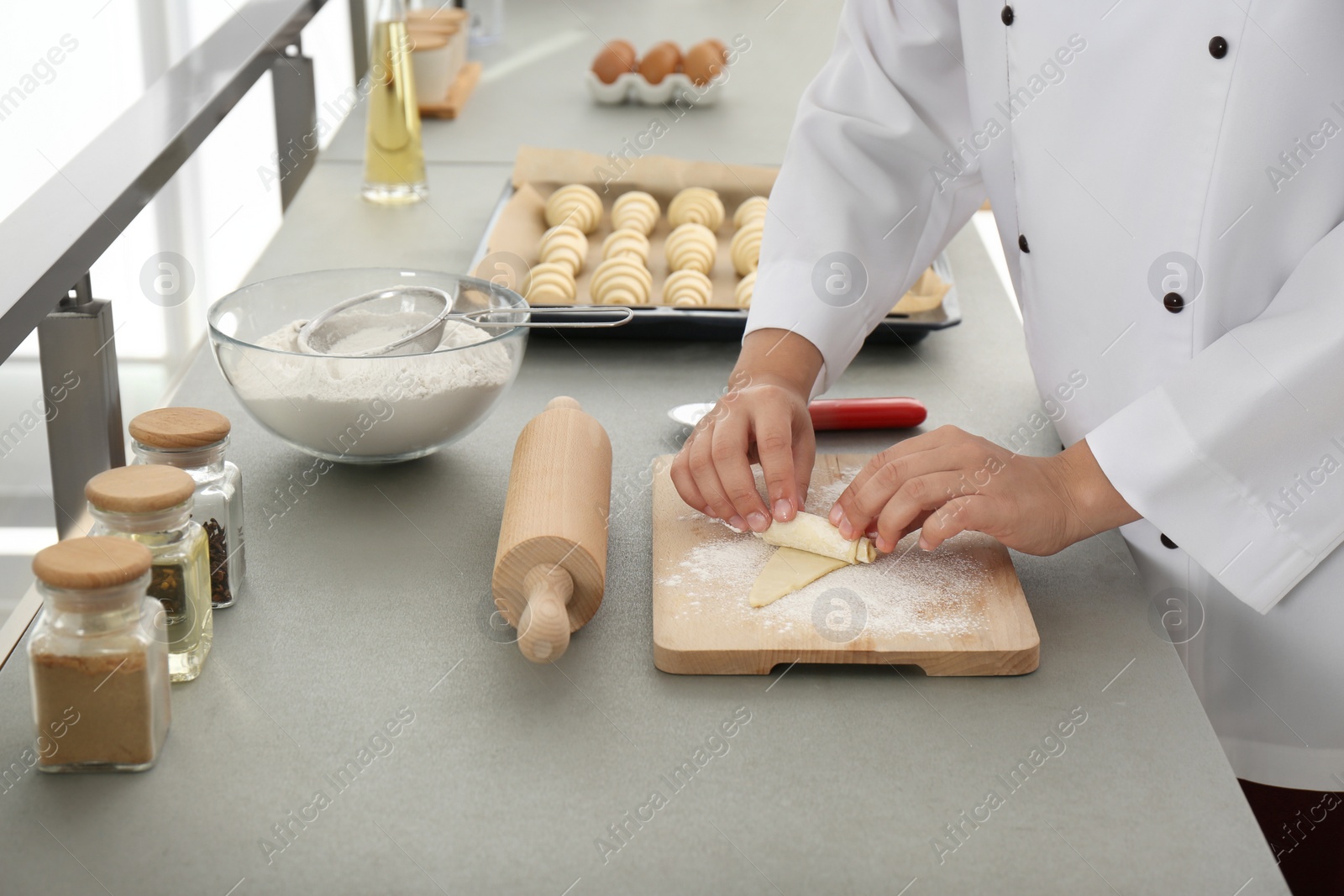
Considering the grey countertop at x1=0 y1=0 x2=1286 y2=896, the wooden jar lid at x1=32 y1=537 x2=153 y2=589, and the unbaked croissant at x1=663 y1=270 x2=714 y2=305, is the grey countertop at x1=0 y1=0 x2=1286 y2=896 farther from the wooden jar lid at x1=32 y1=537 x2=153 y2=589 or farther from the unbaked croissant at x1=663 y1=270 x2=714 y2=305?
the unbaked croissant at x1=663 y1=270 x2=714 y2=305

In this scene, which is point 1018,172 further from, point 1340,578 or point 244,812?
point 244,812

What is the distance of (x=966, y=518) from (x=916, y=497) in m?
0.04

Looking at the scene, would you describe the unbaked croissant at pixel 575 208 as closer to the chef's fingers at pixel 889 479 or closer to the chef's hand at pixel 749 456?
the chef's hand at pixel 749 456

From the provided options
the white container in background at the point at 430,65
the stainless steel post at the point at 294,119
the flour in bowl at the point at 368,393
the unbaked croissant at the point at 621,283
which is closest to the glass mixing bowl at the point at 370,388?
the flour in bowl at the point at 368,393

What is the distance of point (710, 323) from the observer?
1.30 meters

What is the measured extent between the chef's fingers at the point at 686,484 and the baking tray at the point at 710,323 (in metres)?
0.39

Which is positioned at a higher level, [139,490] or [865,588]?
[139,490]

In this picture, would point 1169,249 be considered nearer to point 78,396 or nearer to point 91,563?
point 91,563

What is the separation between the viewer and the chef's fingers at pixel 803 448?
965 mm

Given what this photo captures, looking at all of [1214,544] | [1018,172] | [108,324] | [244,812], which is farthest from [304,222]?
[1214,544]

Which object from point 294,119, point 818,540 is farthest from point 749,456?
point 294,119

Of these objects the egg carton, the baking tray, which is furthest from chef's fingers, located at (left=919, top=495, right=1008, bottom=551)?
the egg carton

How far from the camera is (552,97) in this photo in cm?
231

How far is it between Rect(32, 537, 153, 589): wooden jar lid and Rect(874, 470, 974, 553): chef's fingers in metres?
0.50
